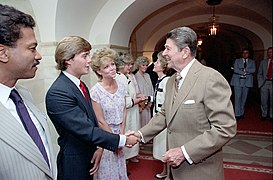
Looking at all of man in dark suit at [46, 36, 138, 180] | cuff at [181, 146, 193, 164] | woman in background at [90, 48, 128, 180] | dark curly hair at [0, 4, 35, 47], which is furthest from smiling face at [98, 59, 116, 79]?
dark curly hair at [0, 4, 35, 47]

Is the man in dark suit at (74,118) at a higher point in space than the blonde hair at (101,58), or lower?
lower

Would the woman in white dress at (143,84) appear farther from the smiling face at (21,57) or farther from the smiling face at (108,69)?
the smiling face at (21,57)

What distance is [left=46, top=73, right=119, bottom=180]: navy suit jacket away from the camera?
1444mm

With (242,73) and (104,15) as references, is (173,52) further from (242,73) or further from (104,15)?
(242,73)

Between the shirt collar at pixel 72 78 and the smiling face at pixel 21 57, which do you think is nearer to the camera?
the smiling face at pixel 21 57

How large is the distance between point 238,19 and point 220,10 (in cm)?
100

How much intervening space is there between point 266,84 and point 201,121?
187 inches

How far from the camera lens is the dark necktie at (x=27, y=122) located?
3.25ft

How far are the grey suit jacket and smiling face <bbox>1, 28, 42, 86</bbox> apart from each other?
0.15 metres

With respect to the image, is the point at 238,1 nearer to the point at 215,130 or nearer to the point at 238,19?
the point at 238,19

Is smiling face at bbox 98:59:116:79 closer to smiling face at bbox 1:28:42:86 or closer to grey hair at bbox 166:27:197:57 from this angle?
grey hair at bbox 166:27:197:57

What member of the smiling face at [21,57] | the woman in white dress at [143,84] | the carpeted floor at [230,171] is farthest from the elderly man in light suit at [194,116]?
the woman in white dress at [143,84]

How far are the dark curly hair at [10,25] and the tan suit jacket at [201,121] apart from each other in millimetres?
932

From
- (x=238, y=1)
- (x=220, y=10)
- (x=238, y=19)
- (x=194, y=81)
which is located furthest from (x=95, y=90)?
(x=238, y=19)
